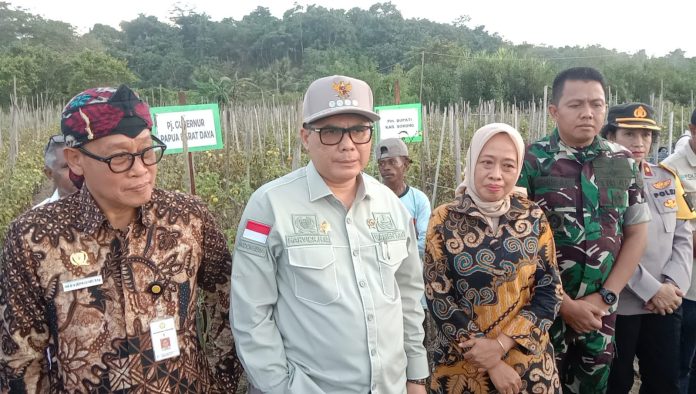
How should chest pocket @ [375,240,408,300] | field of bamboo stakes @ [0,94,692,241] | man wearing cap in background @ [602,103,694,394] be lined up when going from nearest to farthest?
chest pocket @ [375,240,408,300]
man wearing cap in background @ [602,103,694,394]
field of bamboo stakes @ [0,94,692,241]

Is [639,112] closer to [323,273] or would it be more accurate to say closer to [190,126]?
[323,273]

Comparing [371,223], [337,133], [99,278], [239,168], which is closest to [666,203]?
[371,223]

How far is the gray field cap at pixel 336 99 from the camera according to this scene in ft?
4.68

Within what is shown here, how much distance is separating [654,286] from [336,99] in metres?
1.70

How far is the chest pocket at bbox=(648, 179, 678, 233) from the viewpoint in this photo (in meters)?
2.28

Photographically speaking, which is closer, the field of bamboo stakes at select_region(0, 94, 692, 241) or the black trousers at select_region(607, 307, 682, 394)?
the black trousers at select_region(607, 307, 682, 394)

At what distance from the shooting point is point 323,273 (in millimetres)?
1397

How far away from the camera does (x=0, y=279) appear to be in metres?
1.30

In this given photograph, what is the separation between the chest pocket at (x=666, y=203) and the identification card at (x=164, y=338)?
6.98ft

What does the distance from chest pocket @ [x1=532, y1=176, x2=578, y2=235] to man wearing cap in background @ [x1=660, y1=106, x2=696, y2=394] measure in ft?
2.66

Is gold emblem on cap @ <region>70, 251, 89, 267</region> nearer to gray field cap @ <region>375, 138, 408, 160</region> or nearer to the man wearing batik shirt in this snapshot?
the man wearing batik shirt

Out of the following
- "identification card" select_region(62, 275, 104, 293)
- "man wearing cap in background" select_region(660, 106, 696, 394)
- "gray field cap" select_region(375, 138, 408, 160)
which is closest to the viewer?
"identification card" select_region(62, 275, 104, 293)

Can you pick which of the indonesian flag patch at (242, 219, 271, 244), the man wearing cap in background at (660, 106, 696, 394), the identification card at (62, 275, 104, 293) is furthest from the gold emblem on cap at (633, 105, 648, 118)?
the identification card at (62, 275, 104, 293)

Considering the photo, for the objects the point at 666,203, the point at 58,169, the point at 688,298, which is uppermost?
the point at 58,169
